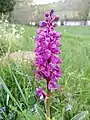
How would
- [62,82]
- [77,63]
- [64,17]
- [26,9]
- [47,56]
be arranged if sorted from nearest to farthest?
1. [47,56]
2. [62,82]
3. [77,63]
4. [26,9]
5. [64,17]

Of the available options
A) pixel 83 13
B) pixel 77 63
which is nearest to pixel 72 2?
pixel 83 13

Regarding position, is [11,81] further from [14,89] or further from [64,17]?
[64,17]

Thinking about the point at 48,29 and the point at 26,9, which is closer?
the point at 48,29

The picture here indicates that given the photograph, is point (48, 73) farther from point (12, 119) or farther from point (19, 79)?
point (19, 79)

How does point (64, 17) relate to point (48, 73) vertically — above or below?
below

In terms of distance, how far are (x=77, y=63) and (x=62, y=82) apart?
1161 millimetres

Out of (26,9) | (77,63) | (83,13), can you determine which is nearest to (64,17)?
(83,13)

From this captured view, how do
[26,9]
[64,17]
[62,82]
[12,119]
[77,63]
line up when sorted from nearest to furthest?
1. [12,119]
2. [62,82]
3. [77,63]
4. [26,9]
5. [64,17]

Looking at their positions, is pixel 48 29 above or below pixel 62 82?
above

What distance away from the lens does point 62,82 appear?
4.14 meters

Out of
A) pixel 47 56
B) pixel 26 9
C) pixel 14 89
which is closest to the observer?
pixel 47 56

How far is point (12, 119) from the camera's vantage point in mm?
3457

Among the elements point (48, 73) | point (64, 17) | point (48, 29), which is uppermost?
point (48, 29)

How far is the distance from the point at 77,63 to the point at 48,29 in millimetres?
3086
